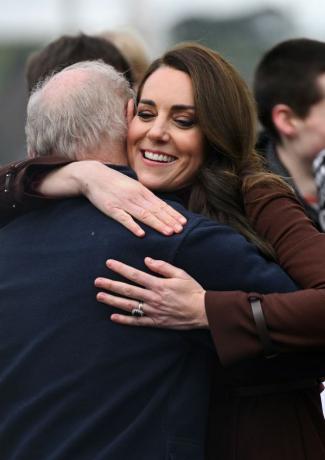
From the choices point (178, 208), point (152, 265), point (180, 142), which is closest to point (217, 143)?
point (180, 142)

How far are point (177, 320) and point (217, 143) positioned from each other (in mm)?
672

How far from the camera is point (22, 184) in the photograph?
321 centimetres

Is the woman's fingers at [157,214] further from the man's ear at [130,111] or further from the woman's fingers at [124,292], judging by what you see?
the man's ear at [130,111]

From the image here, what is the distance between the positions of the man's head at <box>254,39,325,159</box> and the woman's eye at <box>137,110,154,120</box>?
5.49 feet

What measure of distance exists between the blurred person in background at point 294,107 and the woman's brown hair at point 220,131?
122 centimetres

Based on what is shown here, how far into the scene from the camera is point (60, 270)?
119 inches

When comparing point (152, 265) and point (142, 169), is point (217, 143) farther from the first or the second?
point (152, 265)

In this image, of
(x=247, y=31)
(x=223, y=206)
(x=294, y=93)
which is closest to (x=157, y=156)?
(x=223, y=206)

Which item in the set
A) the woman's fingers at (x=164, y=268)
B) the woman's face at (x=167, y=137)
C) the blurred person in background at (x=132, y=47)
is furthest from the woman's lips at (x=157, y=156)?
→ the blurred person in background at (x=132, y=47)

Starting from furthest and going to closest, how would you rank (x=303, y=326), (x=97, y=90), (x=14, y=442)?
(x=97, y=90)
(x=14, y=442)
(x=303, y=326)

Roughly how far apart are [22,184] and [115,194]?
330 millimetres

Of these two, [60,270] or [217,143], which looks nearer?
[60,270]

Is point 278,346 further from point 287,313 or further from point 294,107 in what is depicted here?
point 294,107

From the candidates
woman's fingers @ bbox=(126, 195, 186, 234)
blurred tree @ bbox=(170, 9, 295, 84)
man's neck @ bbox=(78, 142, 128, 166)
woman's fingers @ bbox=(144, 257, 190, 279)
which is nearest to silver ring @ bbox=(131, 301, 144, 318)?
woman's fingers @ bbox=(144, 257, 190, 279)
